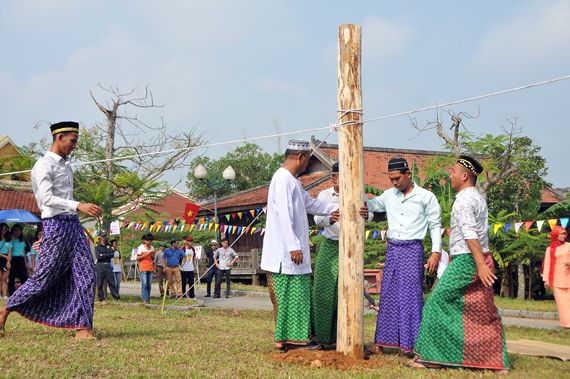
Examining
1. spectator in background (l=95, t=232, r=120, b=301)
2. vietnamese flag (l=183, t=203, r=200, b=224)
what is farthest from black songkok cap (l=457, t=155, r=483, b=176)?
vietnamese flag (l=183, t=203, r=200, b=224)

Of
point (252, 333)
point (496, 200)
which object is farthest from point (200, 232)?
point (252, 333)

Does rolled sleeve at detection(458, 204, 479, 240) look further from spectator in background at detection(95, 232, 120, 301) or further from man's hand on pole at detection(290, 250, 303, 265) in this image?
spectator in background at detection(95, 232, 120, 301)

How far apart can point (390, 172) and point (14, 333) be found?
4.06 m

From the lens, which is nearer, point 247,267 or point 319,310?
point 319,310

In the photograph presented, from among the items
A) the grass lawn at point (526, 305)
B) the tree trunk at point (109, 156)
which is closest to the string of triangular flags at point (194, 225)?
the grass lawn at point (526, 305)

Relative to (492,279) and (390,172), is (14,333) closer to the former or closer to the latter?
(390,172)

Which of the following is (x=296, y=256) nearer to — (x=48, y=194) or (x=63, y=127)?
(x=48, y=194)

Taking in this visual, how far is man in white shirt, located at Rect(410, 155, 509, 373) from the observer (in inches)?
250

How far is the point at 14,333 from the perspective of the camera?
7613 mm

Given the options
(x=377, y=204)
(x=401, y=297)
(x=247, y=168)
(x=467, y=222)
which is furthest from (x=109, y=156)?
(x=247, y=168)

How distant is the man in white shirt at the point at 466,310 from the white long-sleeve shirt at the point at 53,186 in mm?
3378

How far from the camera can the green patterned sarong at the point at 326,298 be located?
7148 mm

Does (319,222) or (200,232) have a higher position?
(200,232)

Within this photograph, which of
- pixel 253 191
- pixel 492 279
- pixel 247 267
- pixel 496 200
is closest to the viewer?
pixel 492 279
